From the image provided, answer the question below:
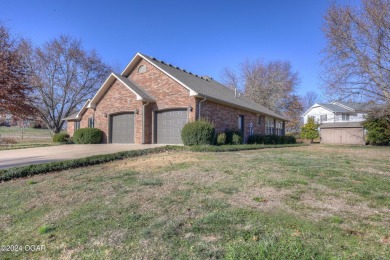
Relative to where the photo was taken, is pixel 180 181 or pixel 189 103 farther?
pixel 189 103

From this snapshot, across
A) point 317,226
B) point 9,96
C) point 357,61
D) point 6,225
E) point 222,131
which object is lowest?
point 6,225

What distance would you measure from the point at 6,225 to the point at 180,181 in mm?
3174

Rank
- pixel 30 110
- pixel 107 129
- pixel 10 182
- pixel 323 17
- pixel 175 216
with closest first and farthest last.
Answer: pixel 175 216, pixel 10 182, pixel 30 110, pixel 323 17, pixel 107 129

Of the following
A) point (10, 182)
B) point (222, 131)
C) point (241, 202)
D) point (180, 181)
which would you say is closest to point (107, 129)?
point (222, 131)

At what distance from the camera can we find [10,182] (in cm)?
677

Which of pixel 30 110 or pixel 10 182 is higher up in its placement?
pixel 30 110

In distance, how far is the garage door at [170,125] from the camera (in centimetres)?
1576

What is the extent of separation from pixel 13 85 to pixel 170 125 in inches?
330

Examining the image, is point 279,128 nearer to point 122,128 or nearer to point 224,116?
point 224,116

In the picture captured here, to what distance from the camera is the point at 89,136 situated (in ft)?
59.2

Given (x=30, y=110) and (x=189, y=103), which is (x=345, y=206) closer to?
(x=189, y=103)

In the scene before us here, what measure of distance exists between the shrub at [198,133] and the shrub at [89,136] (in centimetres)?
790

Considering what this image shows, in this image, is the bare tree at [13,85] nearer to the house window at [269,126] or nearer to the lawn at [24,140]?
the lawn at [24,140]

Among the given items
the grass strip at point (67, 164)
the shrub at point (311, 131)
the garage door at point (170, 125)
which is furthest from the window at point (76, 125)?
the shrub at point (311, 131)
